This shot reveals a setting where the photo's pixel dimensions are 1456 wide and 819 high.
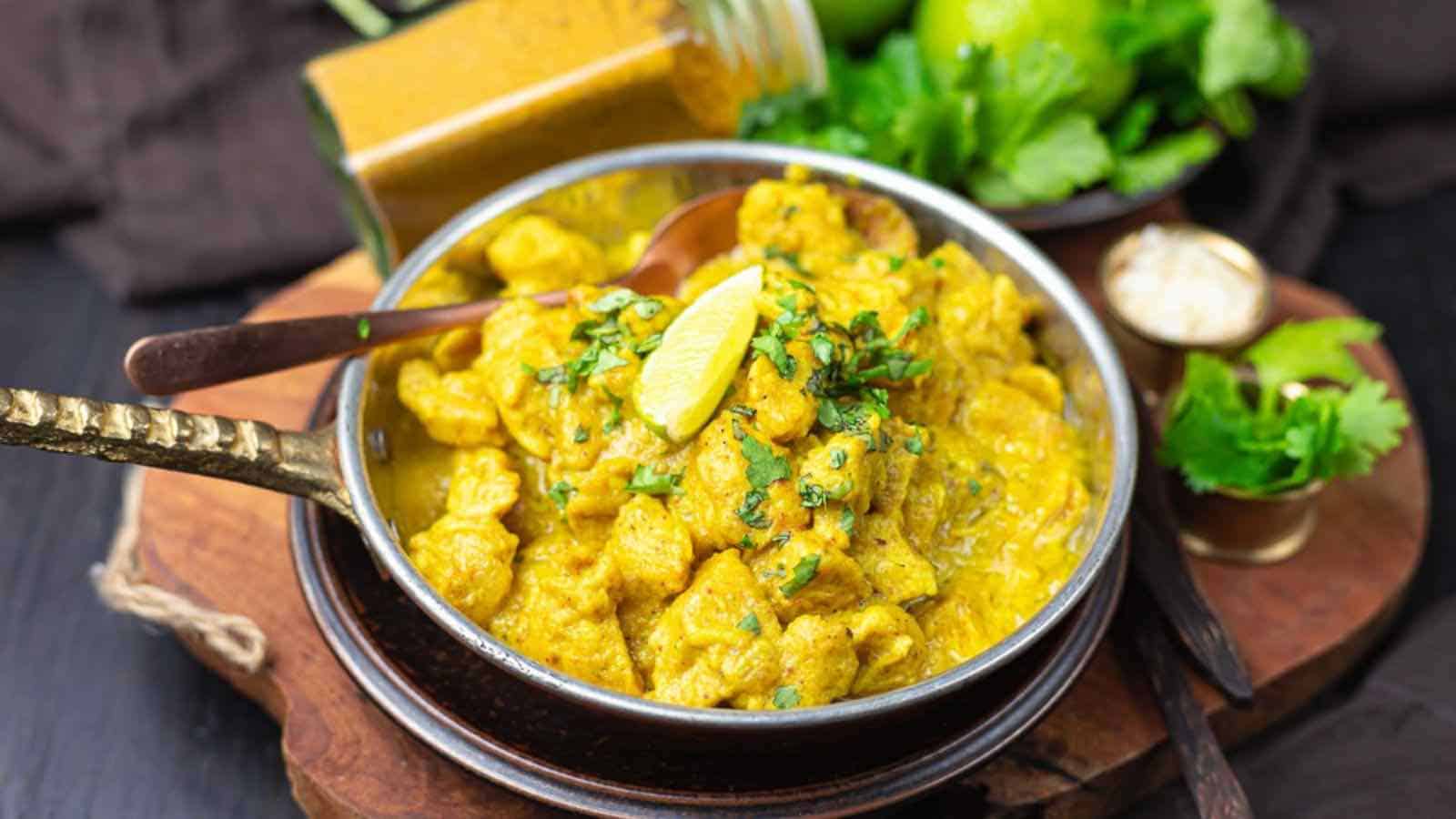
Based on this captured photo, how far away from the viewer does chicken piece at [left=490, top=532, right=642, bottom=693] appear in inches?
100

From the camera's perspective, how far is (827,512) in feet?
8.40

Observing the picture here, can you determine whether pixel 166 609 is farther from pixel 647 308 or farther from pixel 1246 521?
pixel 1246 521

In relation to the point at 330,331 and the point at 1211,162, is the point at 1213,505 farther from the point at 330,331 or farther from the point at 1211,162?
the point at 330,331

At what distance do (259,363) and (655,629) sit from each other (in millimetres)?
988

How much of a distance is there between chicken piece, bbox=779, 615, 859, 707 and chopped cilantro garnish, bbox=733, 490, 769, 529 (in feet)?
0.65

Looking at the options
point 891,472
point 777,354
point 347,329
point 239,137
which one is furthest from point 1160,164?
point 239,137

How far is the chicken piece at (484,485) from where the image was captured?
2707 millimetres

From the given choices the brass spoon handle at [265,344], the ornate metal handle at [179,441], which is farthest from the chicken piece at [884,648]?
the brass spoon handle at [265,344]

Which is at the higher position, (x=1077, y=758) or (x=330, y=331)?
(x=330, y=331)

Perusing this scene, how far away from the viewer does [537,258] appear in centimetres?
322

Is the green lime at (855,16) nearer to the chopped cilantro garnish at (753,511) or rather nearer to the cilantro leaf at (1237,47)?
the cilantro leaf at (1237,47)

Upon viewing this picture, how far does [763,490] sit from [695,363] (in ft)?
0.94

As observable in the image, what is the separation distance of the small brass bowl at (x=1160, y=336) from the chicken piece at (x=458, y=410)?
1902 millimetres

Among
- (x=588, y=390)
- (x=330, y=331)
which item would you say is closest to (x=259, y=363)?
(x=330, y=331)
